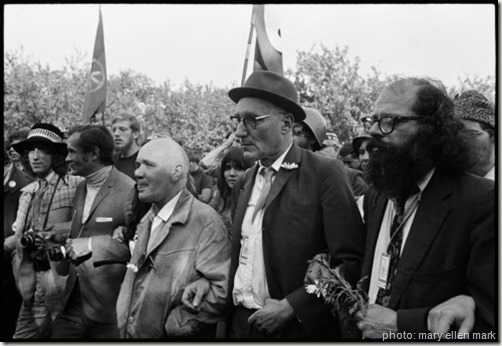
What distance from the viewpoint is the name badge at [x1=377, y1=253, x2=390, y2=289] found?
10.1ft

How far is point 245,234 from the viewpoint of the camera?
3.79 metres

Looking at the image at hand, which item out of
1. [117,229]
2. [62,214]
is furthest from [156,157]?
[62,214]

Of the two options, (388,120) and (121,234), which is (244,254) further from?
(388,120)

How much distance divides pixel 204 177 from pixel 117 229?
9.49 feet

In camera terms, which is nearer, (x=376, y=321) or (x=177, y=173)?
(x=376, y=321)

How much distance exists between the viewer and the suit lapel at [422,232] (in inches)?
114

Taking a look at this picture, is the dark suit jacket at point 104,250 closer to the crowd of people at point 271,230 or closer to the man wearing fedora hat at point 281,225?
the crowd of people at point 271,230

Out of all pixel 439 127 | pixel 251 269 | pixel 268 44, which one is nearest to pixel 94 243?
pixel 251 269

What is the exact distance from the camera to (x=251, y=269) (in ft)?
12.1

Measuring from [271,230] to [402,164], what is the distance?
0.95 m

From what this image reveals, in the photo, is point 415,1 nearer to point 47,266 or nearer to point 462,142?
point 462,142

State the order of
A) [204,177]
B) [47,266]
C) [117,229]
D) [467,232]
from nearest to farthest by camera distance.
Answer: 1. [467,232]
2. [117,229]
3. [47,266]
4. [204,177]

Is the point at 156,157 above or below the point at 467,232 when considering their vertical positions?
above

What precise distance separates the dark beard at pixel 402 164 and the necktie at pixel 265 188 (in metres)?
0.84
